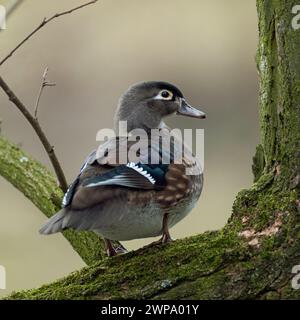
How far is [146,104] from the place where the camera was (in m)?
4.29

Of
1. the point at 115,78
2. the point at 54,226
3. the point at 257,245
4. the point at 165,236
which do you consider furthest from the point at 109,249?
the point at 115,78

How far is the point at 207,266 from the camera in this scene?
323 centimetres

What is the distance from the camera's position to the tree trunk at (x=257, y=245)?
317 cm

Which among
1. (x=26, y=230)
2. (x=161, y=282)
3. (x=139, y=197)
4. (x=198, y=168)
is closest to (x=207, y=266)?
(x=161, y=282)

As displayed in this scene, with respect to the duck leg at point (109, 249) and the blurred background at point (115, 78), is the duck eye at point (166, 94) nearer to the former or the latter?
the duck leg at point (109, 249)

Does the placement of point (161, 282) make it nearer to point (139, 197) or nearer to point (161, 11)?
point (139, 197)

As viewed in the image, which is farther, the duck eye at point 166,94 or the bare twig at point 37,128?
the duck eye at point 166,94

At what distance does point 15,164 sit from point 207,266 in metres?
1.53

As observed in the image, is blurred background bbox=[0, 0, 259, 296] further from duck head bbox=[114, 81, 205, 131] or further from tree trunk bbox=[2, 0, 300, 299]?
tree trunk bbox=[2, 0, 300, 299]

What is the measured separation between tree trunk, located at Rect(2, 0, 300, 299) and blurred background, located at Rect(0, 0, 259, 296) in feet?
15.1

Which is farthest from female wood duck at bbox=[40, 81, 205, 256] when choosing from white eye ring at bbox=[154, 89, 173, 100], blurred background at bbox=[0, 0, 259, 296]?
blurred background at bbox=[0, 0, 259, 296]

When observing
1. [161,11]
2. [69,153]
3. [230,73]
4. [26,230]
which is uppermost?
[161,11]

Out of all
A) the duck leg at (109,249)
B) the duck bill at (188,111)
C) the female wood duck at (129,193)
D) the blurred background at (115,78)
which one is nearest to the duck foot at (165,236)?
the female wood duck at (129,193)

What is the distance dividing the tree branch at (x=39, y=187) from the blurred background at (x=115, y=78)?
3686mm
